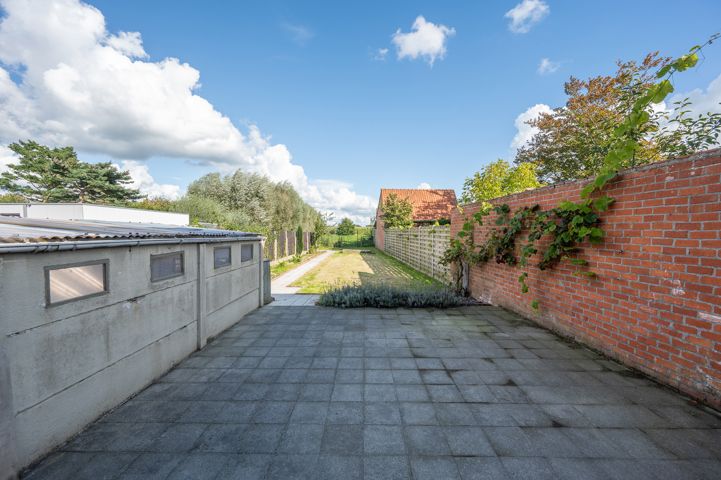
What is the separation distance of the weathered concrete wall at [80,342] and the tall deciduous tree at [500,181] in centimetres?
1408

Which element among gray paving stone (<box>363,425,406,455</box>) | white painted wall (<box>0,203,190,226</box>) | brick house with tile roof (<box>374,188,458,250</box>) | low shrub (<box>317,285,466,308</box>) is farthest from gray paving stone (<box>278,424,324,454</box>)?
brick house with tile roof (<box>374,188,458,250</box>)

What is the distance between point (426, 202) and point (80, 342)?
2947cm

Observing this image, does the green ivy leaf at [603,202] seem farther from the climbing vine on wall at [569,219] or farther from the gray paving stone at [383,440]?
the gray paving stone at [383,440]

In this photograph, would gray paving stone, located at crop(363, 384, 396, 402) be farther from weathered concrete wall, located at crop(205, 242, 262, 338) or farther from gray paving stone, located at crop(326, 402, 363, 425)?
weathered concrete wall, located at crop(205, 242, 262, 338)

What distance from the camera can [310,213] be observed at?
26.7 meters

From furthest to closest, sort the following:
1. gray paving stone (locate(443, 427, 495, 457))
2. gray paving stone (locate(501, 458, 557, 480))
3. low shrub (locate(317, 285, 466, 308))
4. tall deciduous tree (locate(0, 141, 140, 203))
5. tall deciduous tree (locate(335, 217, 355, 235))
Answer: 1. tall deciduous tree (locate(335, 217, 355, 235))
2. tall deciduous tree (locate(0, 141, 140, 203))
3. low shrub (locate(317, 285, 466, 308))
4. gray paving stone (locate(443, 427, 495, 457))
5. gray paving stone (locate(501, 458, 557, 480))

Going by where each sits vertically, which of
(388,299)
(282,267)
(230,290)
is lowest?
(282,267)

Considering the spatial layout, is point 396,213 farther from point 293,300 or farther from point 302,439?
point 302,439

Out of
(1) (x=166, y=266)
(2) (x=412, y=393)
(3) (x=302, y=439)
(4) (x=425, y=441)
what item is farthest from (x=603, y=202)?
(1) (x=166, y=266)

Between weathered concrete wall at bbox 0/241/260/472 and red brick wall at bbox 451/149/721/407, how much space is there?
214 inches

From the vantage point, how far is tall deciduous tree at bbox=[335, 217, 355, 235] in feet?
154

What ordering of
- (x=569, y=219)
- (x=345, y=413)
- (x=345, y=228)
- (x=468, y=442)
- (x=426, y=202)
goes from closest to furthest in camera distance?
1. (x=468, y=442)
2. (x=345, y=413)
3. (x=569, y=219)
4. (x=426, y=202)
5. (x=345, y=228)

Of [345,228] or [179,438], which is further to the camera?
[345,228]

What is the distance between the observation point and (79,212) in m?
9.93
